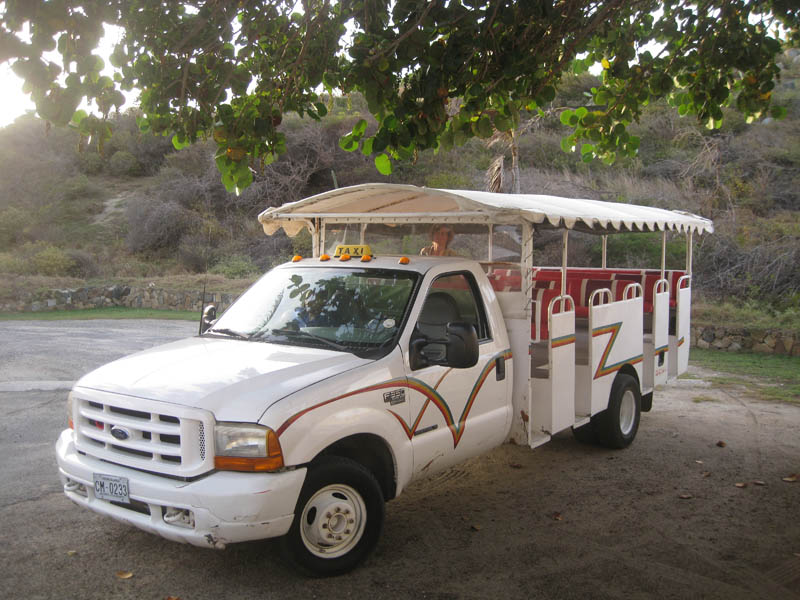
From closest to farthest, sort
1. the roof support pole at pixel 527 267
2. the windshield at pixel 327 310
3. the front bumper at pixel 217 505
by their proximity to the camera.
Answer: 1. the front bumper at pixel 217 505
2. the windshield at pixel 327 310
3. the roof support pole at pixel 527 267

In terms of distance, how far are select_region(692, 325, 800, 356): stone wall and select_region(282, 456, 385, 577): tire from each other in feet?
38.3

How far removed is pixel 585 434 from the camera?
24.0 ft

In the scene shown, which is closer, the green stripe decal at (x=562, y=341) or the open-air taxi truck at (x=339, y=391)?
the open-air taxi truck at (x=339, y=391)

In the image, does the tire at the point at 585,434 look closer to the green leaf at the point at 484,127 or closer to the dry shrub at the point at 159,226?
the green leaf at the point at 484,127

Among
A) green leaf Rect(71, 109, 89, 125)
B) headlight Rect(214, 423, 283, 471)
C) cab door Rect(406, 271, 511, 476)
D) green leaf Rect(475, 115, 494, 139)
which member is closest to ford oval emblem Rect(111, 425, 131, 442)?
headlight Rect(214, 423, 283, 471)

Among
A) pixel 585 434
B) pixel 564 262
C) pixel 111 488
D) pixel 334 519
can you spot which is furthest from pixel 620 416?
pixel 111 488

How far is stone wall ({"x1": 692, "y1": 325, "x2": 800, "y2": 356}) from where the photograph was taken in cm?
1360

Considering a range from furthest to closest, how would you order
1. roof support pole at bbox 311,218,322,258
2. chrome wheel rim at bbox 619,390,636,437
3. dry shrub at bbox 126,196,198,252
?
dry shrub at bbox 126,196,198,252
chrome wheel rim at bbox 619,390,636,437
roof support pole at bbox 311,218,322,258

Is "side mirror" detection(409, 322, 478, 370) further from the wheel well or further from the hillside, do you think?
the hillside

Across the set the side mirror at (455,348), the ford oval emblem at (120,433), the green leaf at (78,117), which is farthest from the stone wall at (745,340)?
the ford oval emblem at (120,433)

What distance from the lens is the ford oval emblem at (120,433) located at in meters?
4.15

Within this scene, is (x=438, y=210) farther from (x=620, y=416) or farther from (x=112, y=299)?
(x=112, y=299)

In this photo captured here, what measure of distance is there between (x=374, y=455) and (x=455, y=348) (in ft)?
2.79

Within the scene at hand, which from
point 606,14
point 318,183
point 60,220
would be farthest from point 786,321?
point 60,220
